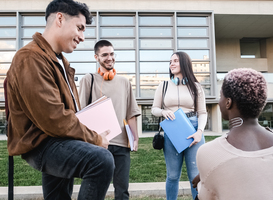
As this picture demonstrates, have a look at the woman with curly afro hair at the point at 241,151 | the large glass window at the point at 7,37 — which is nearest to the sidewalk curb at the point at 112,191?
the woman with curly afro hair at the point at 241,151

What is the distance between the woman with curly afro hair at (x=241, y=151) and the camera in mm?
1065

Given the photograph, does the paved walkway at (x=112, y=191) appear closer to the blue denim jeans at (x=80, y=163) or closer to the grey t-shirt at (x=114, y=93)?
the grey t-shirt at (x=114, y=93)

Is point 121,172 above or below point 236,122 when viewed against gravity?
below

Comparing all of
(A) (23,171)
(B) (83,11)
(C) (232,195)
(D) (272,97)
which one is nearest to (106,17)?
(A) (23,171)

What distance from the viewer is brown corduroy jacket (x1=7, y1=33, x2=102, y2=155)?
1.34 meters

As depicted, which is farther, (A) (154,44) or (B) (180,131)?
(A) (154,44)

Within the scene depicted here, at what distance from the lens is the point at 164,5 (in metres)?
15.2

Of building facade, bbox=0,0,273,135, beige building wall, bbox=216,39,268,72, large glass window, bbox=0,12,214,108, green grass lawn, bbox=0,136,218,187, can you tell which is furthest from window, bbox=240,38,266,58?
green grass lawn, bbox=0,136,218,187

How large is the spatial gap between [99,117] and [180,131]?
4.00ft

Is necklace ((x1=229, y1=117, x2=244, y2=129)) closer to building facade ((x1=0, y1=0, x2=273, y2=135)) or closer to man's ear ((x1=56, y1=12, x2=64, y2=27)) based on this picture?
man's ear ((x1=56, y1=12, x2=64, y2=27))

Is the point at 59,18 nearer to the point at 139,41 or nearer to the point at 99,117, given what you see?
the point at 99,117

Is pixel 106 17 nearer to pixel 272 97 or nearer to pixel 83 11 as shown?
pixel 272 97

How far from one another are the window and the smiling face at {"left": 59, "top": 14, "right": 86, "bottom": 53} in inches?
849

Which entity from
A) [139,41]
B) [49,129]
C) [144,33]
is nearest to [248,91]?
[49,129]
